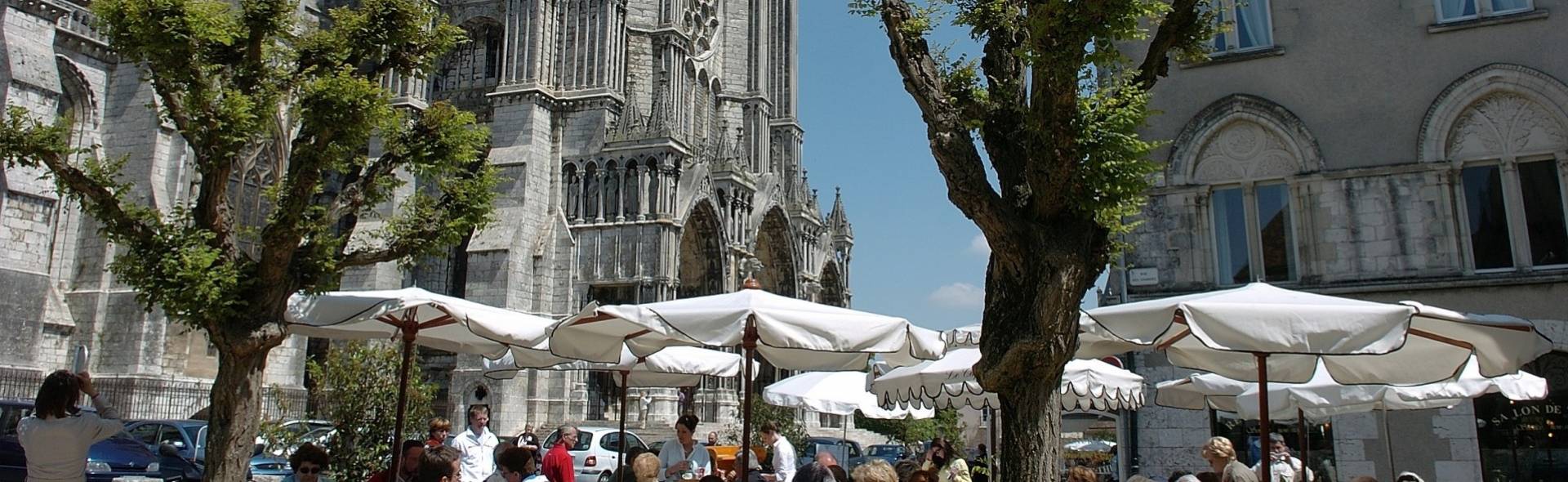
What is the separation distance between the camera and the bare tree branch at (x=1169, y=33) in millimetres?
7289

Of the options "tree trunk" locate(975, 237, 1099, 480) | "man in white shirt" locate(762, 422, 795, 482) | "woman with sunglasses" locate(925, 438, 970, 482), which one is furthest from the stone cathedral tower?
"tree trunk" locate(975, 237, 1099, 480)

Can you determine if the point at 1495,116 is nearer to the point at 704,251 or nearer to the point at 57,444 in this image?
the point at 57,444

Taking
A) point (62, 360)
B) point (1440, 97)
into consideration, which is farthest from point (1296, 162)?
point (62, 360)

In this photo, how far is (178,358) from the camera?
2161 centimetres

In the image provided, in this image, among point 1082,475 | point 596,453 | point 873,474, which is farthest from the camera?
point 596,453

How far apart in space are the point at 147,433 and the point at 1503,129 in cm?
1774

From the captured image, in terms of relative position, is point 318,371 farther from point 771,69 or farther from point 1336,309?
point 771,69

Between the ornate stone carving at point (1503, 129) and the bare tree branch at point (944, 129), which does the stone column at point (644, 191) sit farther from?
the bare tree branch at point (944, 129)

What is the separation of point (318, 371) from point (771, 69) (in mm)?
30902

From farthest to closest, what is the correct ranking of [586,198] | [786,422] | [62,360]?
[586,198]
[786,422]
[62,360]

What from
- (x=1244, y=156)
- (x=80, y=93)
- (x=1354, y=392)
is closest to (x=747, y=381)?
(x=1354, y=392)

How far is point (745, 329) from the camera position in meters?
7.82

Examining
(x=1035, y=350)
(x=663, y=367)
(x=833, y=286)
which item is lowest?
(x=1035, y=350)

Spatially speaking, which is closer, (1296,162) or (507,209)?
(1296,162)
